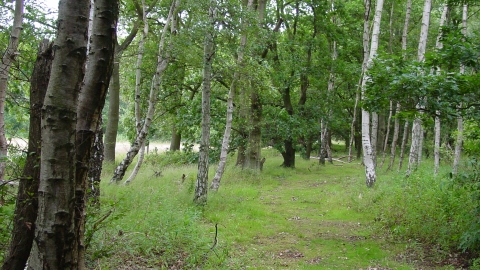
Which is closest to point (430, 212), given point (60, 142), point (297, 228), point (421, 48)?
point (297, 228)

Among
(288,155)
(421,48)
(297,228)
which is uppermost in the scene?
(421,48)

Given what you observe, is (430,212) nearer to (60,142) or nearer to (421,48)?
(421,48)

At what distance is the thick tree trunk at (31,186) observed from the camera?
134 inches

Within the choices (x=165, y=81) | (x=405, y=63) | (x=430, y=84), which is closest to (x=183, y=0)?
(x=165, y=81)

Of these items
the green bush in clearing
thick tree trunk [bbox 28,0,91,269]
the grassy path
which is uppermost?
thick tree trunk [bbox 28,0,91,269]

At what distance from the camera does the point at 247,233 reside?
7914 millimetres

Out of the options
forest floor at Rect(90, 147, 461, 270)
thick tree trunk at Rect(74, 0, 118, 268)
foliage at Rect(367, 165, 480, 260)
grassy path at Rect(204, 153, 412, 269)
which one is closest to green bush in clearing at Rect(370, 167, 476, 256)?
foliage at Rect(367, 165, 480, 260)

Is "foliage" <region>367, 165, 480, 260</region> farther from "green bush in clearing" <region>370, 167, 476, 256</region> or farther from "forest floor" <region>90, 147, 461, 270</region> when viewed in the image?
"forest floor" <region>90, 147, 461, 270</region>

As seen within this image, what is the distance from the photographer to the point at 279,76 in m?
17.6

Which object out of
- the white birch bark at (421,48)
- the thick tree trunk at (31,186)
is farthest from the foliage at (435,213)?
the thick tree trunk at (31,186)

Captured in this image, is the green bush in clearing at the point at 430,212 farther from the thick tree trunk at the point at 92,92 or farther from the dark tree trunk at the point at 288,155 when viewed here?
the dark tree trunk at the point at 288,155

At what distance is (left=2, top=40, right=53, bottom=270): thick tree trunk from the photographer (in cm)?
341

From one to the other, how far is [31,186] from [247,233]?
5.20m

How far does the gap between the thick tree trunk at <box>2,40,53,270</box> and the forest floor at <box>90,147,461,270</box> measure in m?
0.89
